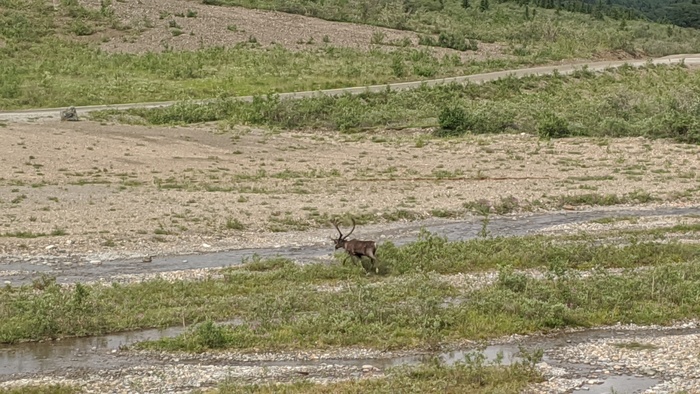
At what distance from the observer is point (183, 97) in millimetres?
47500

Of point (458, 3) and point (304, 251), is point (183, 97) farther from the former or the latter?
point (458, 3)

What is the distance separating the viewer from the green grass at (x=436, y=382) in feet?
44.4

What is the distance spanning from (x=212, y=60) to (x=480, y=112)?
62.8 ft

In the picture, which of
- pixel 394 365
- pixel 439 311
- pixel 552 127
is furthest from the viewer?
pixel 552 127

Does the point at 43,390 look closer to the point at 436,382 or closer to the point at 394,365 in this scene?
the point at 394,365

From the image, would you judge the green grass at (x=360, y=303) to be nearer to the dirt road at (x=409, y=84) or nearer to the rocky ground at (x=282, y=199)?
the rocky ground at (x=282, y=199)

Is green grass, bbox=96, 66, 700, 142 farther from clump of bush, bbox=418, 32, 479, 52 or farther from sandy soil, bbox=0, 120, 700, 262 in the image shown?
clump of bush, bbox=418, 32, 479, 52

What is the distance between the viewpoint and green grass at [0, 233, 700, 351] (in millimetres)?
16312

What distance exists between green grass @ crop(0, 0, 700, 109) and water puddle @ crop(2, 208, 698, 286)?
23.0 metres

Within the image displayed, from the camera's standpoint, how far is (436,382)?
45.0ft

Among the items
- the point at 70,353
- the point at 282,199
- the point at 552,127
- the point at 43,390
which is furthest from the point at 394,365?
the point at 552,127

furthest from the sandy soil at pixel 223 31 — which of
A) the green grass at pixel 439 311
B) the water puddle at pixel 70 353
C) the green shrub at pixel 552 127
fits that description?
the water puddle at pixel 70 353

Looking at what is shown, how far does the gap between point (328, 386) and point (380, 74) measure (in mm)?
42988

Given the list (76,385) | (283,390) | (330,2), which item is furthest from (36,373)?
(330,2)
